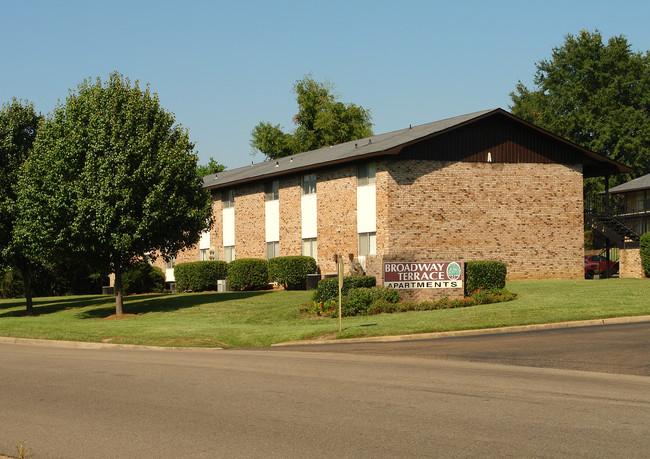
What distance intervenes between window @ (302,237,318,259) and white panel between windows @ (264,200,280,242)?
8.82 ft

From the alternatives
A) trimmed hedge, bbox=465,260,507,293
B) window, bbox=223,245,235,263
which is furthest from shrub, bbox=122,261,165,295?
trimmed hedge, bbox=465,260,507,293

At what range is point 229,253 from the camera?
162ft

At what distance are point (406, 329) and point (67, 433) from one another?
12909 mm

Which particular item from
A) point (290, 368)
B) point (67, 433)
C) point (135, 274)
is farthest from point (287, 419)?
point (135, 274)

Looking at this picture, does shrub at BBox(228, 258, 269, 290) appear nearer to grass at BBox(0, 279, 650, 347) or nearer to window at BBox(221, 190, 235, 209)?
window at BBox(221, 190, 235, 209)

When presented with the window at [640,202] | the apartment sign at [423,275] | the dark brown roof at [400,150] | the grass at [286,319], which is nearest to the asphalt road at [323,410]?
the grass at [286,319]

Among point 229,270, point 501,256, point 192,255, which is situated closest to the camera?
point 501,256

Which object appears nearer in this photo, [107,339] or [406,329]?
[406,329]

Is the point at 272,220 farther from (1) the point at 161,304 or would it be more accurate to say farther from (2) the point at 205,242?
(1) the point at 161,304

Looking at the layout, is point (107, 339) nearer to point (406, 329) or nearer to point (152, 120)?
point (406, 329)

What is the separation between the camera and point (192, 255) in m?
52.8

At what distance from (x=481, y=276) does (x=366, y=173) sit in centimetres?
1094

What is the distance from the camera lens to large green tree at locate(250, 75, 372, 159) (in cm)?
8244

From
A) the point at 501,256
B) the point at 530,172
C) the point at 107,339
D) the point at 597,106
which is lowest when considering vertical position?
the point at 107,339
